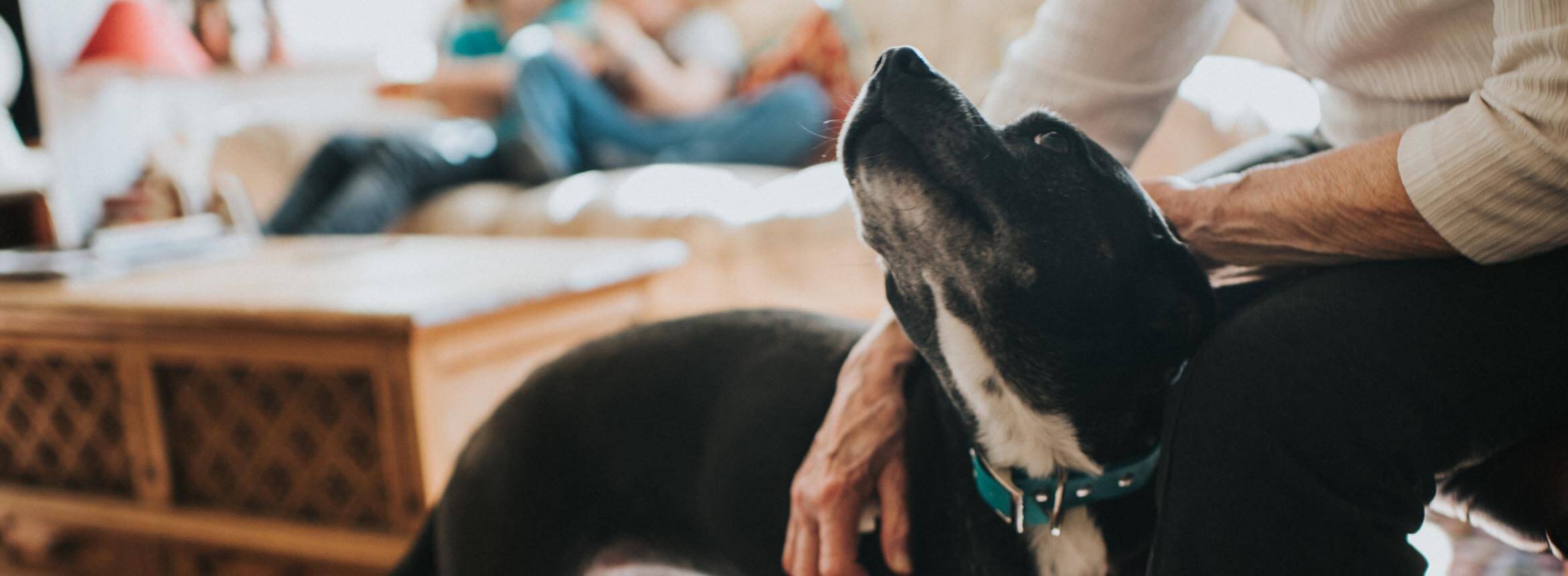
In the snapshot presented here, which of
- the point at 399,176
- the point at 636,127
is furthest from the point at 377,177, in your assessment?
the point at 636,127

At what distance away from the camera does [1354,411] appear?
559 millimetres

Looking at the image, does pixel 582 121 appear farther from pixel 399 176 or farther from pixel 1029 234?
pixel 1029 234

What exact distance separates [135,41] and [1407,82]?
10.4 feet

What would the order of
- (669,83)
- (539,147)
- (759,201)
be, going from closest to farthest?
(759,201), (539,147), (669,83)

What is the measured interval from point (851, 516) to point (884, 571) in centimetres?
7

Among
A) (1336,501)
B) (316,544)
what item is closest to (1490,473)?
(1336,501)

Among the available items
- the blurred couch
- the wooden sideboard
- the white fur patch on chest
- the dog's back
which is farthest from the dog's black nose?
the blurred couch

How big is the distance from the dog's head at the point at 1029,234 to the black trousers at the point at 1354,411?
0.24ft

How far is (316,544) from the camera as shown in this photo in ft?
4.62

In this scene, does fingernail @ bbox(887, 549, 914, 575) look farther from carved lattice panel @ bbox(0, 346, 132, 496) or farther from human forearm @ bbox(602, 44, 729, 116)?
human forearm @ bbox(602, 44, 729, 116)

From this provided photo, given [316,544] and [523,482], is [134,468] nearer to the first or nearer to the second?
[316,544]

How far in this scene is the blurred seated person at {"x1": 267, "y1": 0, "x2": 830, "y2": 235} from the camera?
250 cm

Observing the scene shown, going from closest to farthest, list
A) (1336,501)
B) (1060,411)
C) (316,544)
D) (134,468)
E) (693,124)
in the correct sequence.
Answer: (1336,501), (1060,411), (316,544), (134,468), (693,124)

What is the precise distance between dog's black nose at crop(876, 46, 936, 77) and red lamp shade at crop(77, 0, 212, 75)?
9.64 ft
